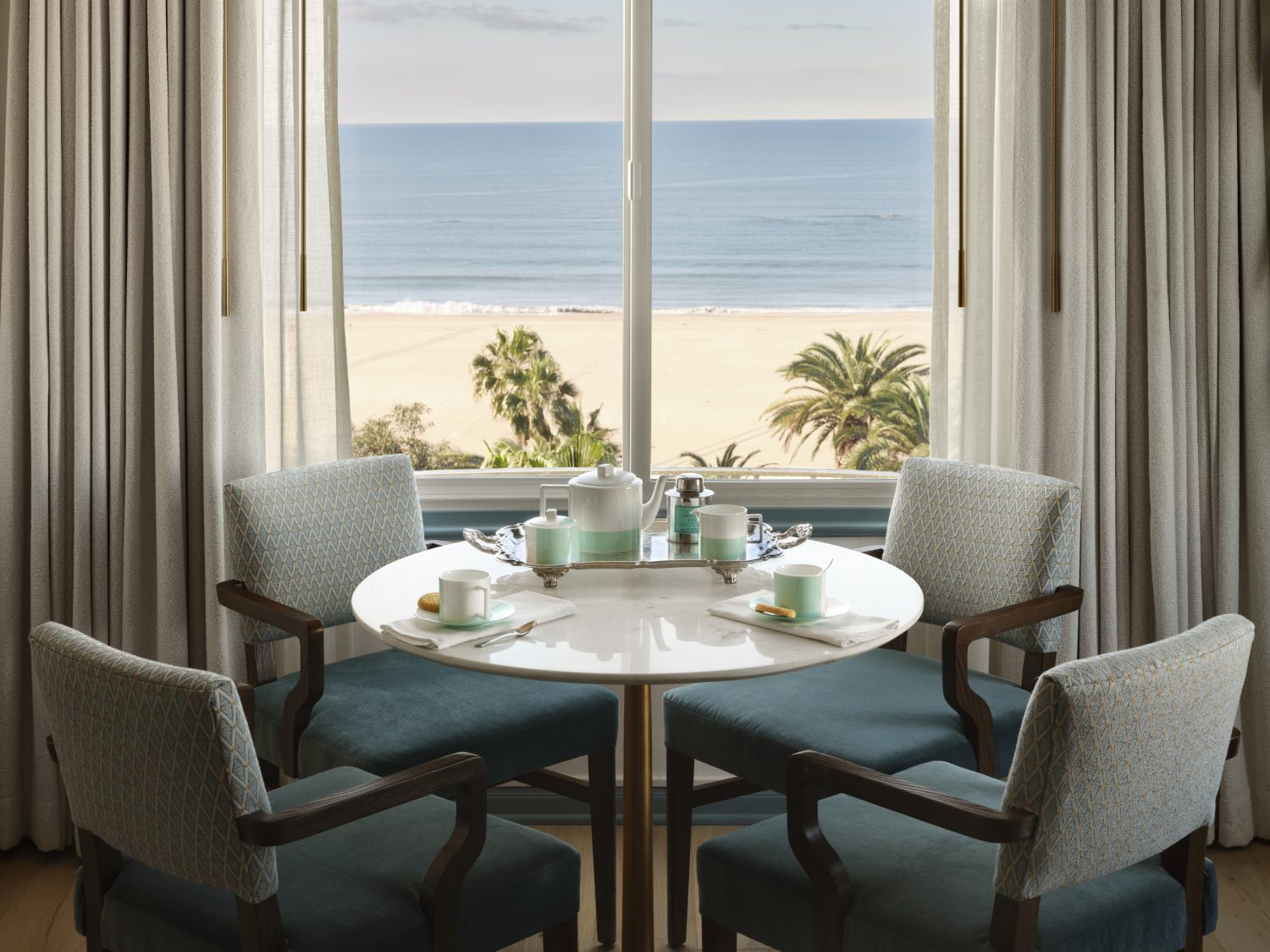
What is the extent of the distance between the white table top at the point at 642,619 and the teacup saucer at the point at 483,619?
0.05 meters

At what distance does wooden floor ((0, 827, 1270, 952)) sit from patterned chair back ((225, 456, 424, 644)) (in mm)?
758

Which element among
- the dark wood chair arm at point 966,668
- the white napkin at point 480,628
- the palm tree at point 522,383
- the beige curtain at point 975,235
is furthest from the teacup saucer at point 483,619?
the beige curtain at point 975,235

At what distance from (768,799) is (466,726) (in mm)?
1096

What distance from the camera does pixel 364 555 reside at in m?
2.60

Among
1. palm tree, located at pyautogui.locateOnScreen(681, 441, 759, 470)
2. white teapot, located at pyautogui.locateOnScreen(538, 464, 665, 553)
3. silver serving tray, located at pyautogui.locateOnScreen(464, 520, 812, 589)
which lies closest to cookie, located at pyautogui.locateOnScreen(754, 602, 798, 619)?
silver serving tray, located at pyautogui.locateOnScreen(464, 520, 812, 589)

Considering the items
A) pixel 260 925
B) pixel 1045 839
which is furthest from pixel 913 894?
pixel 260 925

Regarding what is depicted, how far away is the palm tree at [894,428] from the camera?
3.05 meters

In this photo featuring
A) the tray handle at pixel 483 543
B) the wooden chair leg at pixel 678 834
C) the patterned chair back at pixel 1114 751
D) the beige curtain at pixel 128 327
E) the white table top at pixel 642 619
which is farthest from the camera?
the beige curtain at pixel 128 327

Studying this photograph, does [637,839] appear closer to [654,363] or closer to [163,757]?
[163,757]

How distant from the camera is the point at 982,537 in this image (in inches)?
98.3

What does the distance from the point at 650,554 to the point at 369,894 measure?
838mm

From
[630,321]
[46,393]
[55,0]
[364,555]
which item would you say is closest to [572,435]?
[630,321]

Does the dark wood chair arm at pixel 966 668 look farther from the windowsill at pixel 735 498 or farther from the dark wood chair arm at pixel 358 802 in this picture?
the dark wood chair arm at pixel 358 802

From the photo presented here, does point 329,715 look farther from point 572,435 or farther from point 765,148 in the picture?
point 765,148
